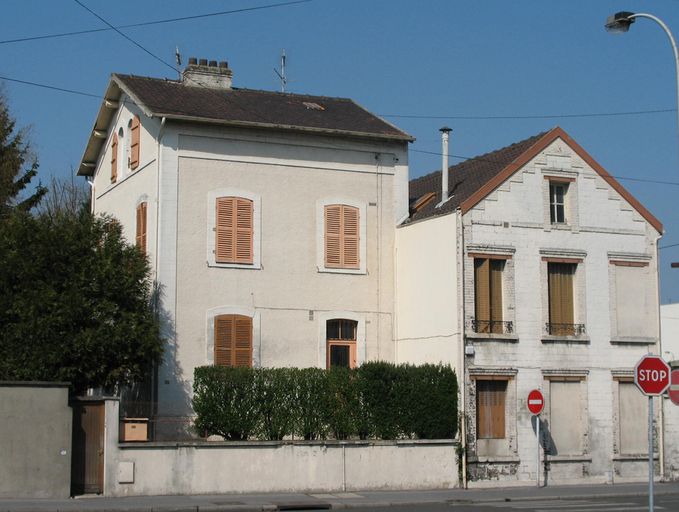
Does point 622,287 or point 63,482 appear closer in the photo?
point 63,482

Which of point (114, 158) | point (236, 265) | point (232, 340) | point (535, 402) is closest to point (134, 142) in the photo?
point (114, 158)

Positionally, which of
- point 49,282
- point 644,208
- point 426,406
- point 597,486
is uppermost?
point 644,208

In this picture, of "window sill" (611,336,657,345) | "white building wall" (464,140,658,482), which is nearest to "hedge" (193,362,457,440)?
"white building wall" (464,140,658,482)

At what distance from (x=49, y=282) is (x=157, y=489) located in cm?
575

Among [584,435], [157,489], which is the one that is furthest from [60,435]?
[584,435]

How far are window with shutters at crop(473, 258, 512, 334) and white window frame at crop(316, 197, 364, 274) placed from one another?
368 centimetres

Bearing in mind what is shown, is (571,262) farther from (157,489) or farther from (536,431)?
(157,489)

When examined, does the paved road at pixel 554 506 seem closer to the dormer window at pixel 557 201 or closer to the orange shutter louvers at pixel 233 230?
the dormer window at pixel 557 201

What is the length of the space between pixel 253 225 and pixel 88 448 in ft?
28.4

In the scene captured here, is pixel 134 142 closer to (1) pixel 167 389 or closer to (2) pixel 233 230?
(2) pixel 233 230

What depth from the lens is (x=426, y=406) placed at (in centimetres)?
2894

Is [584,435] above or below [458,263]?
below

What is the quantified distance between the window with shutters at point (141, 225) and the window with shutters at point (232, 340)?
3213 millimetres

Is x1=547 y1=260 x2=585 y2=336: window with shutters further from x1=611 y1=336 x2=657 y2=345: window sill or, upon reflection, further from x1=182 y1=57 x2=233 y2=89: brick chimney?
x1=182 y1=57 x2=233 y2=89: brick chimney
